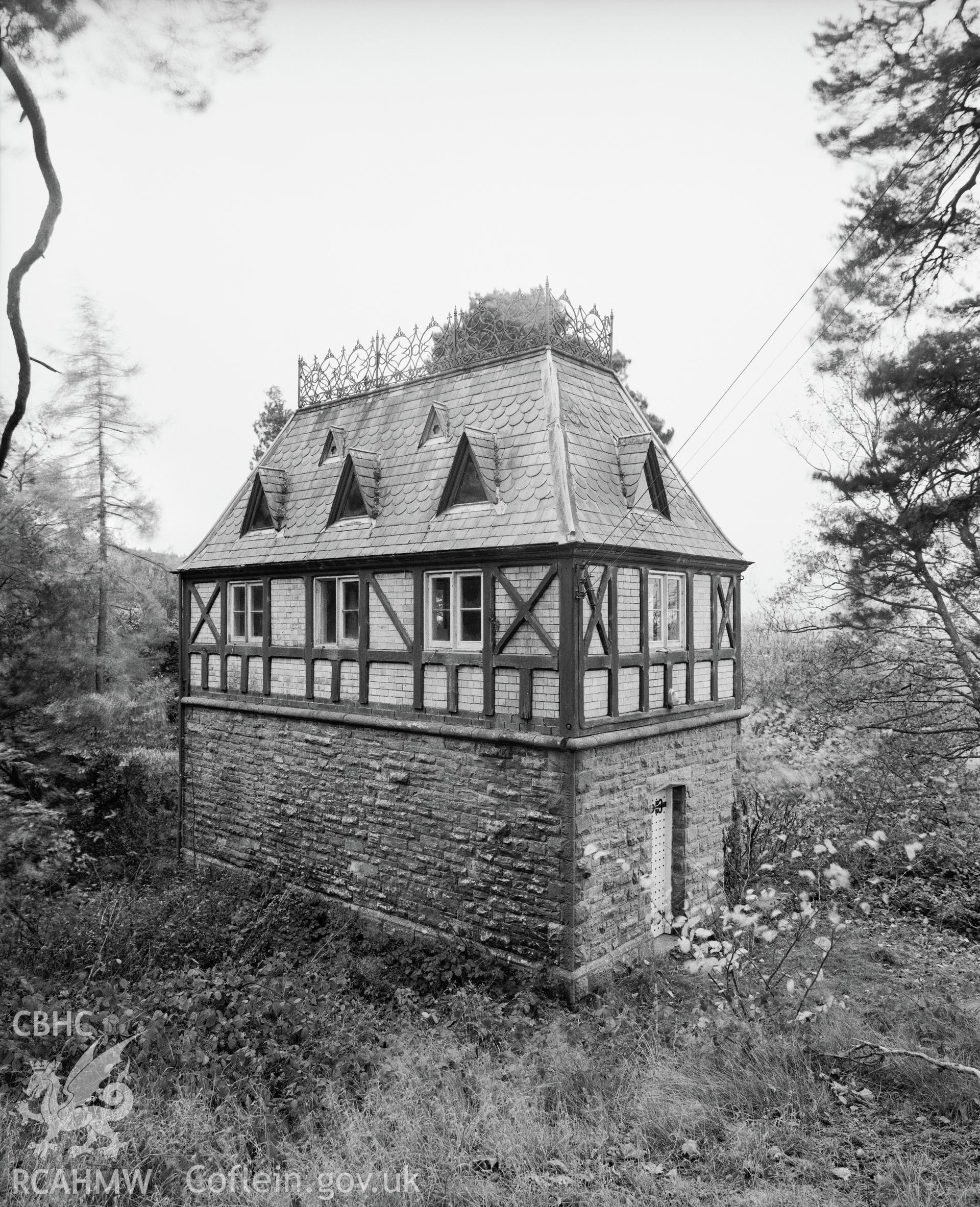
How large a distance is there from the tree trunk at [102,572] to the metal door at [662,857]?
41.4 feet

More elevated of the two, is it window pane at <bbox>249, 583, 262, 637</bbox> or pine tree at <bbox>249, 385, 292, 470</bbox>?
pine tree at <bbox>249, 385, 292, 470</bbox>

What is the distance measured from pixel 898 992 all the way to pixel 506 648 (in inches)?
242

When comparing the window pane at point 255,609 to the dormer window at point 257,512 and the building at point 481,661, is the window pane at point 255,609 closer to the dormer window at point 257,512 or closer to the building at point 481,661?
the building at point 481,661

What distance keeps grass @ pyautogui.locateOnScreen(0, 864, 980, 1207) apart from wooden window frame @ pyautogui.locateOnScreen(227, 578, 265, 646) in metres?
4.56

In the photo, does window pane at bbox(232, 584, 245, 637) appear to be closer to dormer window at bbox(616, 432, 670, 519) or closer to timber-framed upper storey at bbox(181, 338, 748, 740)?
timber-framed upper storey at bbox(181, 338, 748, 740)

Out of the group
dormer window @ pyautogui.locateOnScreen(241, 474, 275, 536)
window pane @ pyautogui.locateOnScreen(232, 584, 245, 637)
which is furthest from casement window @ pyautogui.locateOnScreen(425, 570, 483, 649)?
window pane @ pyautogui.locateOnScreen(232, 584, 245, 637)

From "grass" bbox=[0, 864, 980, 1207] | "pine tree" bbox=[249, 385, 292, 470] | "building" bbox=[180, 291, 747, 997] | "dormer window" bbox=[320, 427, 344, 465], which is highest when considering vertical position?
"pine tree" bbox=[249, 385, 292, 470]

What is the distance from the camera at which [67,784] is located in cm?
1600

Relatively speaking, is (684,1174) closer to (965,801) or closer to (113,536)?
(965,801)

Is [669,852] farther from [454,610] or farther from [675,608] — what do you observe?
[454,610]

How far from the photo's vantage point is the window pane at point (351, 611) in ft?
37.2

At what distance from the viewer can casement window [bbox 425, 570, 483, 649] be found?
9812mm

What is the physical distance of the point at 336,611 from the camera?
1144cm

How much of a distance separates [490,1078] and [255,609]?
28.2ft
